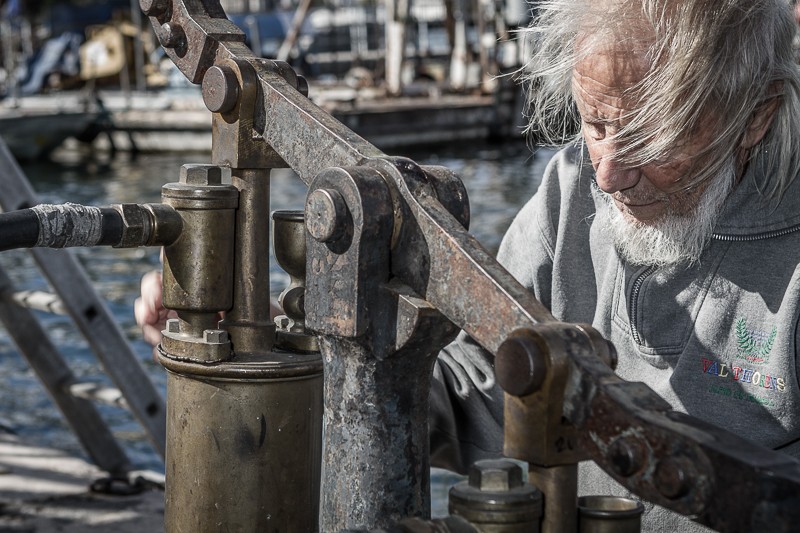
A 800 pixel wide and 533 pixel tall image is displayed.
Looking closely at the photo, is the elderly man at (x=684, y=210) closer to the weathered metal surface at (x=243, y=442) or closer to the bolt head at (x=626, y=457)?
the weathered metal surface at (x=243, y=442)

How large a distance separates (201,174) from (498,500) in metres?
0.52

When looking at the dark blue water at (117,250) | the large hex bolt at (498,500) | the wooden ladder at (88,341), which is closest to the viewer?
the large hex bolt at (498,500)

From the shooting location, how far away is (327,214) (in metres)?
0.96

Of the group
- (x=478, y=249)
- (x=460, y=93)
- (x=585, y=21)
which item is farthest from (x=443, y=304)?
(x=460, y=93)

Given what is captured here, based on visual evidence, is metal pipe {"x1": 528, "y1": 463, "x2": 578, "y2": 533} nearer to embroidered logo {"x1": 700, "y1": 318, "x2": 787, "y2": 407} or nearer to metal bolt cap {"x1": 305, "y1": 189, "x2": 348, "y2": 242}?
metal bolt cap {"x1": 305, "y1": 189, "x2": 348, "y2": 242}

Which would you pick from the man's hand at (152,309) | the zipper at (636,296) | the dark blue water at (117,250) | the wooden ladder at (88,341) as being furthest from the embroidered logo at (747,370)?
the dark blue water at (117,250)

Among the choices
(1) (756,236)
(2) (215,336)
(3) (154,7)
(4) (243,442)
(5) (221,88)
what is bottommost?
(4) (243,442)

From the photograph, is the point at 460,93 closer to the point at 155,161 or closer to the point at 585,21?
the point at 155,161

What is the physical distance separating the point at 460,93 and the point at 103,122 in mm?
6991

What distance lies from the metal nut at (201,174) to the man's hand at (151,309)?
0.24 meters

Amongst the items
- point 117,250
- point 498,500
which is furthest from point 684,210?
point 117,250

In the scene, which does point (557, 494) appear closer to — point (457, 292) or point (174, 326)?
point (457, 292)

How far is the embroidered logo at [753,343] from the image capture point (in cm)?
156

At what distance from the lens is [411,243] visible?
3.15 feet
